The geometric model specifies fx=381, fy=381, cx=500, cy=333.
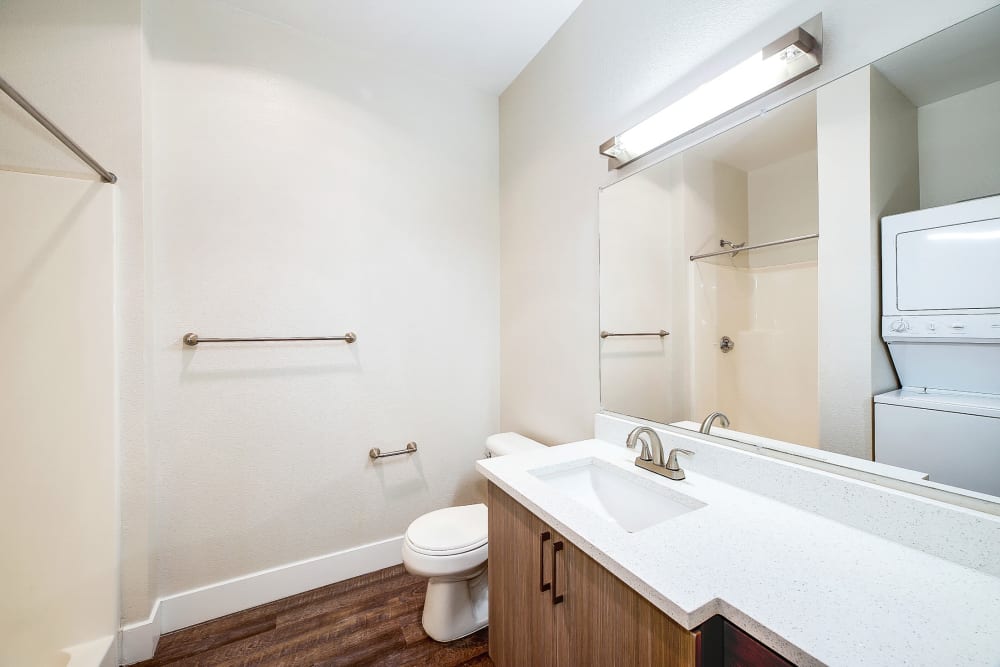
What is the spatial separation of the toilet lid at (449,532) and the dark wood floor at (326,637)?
1.23ft

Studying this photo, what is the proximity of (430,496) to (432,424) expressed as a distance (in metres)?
0.39

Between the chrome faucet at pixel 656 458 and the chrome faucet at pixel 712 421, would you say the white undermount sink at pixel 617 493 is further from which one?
the chrome faucet at pixel 712 421

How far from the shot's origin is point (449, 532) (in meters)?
1.51

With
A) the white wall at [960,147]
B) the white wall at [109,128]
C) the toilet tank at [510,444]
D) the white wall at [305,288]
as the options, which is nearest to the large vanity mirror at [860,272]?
the white wall at [960,147]

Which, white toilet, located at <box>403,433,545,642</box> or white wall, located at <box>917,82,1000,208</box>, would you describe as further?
white toilet, located at <box>403,433,545,642</box>

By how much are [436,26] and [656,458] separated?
2024 millimetres

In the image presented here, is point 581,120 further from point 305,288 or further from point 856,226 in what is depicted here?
point 305,288

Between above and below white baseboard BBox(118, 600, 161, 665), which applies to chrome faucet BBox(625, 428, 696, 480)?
above

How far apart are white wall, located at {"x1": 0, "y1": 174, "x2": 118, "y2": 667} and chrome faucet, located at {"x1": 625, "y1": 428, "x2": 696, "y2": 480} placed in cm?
182

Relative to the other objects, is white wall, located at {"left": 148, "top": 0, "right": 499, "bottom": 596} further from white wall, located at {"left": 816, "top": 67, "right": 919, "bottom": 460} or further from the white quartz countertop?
white wall, located at {"left": 816, "top": 67, "right": 919, "bottom": 460}

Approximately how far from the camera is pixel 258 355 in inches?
66.5

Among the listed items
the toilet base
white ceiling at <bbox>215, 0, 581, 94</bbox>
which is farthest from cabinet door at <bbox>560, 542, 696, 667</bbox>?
white ceiling at <bbox>215, 0, 581, 94</bbox>

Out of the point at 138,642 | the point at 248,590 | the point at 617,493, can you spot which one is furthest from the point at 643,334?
the point at 138,642

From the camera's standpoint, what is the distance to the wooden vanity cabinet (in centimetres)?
68
